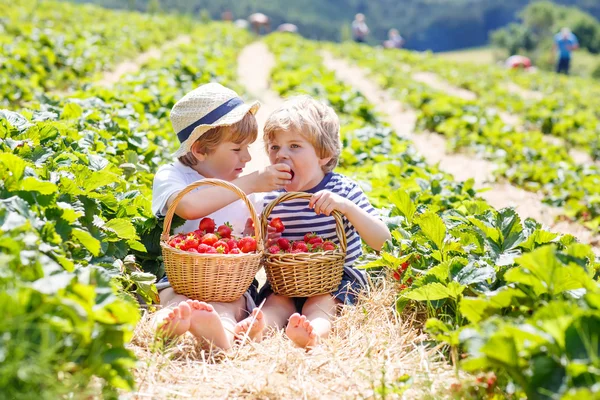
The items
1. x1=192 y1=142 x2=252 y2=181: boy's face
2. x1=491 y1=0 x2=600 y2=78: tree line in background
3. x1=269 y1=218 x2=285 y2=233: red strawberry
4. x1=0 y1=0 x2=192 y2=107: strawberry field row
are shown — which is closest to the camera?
x1=269 y1=218 x2=285 y2=233: red strawberry

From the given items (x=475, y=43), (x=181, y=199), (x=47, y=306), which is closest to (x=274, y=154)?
(x=181, y=199)

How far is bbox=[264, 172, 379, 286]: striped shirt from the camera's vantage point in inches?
137

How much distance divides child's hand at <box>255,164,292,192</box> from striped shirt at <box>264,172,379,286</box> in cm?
24

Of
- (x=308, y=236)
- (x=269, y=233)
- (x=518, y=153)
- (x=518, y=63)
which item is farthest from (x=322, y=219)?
(x=518, y=63)

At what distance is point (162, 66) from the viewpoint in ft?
35.2

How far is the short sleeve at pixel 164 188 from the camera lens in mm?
3293

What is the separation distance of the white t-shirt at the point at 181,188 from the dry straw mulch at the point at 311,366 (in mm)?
677

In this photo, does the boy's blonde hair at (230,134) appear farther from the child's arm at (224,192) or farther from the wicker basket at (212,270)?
the wicker basket at (212,270)

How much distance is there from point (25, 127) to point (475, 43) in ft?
360

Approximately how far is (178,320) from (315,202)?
89 cm

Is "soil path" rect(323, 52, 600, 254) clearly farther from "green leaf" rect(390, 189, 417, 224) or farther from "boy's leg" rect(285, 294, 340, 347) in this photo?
"boy's leg" rect(285, 294, 340, 347)

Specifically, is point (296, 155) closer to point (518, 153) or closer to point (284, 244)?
point (284, 244)

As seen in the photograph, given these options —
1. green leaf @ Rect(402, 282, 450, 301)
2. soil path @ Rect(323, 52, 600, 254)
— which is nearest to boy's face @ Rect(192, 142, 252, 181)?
green leaf @ Rect(402, 282, 450, 301)

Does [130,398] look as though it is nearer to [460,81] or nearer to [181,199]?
[181,199]
